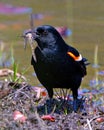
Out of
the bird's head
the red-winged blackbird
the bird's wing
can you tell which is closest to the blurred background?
the bird's wing

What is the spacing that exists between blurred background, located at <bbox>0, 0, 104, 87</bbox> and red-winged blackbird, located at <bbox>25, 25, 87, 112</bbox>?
140 centimetres

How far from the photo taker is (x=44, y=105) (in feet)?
18.5

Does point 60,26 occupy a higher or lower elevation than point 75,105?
lower

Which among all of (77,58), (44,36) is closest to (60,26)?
(77,58)

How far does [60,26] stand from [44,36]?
16.4 feet

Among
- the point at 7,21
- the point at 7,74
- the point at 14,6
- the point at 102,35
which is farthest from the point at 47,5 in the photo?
the point at 7,74

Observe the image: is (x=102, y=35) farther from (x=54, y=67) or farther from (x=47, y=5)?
(x=54, y=67)

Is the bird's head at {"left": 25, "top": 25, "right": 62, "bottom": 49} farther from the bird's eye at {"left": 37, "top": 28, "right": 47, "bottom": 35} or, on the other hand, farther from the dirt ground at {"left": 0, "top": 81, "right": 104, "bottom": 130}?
the dirt ground at {"left": 0, "top": 81, "right": 104, "bottom": 130}

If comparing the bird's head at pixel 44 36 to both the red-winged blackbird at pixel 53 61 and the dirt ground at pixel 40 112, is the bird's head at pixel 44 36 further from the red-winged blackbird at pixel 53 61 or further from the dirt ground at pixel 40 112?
the dirt ground at pixel 40 112

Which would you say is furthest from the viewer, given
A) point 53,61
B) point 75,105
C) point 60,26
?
point 60,26

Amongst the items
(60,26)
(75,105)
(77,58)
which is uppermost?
(77,58)

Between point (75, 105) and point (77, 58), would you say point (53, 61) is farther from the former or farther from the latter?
point (75, 105)

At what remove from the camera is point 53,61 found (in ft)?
18.0

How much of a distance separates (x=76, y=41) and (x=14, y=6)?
287 centimetres
